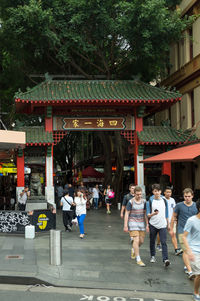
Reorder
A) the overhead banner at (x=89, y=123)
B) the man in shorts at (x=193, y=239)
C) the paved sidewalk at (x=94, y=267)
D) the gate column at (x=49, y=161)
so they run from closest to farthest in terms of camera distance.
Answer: the man in shorts at (x=193, y=239)
the paved sidewalk at (x=94, y=267)
the gate column at (x=49, y=161)
the overhead banner at (x=89, y=123)

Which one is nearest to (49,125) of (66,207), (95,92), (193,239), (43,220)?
(95,92)

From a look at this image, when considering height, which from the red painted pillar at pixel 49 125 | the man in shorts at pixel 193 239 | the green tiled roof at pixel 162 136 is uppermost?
the red painted pillar at pixel 49 125

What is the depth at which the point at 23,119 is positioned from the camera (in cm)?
3338

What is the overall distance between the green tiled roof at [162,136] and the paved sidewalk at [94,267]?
10.2 metres

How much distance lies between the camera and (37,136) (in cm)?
2222

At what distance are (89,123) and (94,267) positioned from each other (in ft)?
46.7

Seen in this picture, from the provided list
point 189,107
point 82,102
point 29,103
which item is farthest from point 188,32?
point 29,103

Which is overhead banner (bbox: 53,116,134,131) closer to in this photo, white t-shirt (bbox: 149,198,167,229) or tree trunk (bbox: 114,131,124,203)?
tree trunk (bbox: 114,131,124,203)

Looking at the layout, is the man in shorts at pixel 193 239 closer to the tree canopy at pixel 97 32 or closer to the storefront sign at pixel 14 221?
the storefront sign at pixel 14 221

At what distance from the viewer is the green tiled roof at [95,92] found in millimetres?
21625

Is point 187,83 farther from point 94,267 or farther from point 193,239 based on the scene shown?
point 193,239

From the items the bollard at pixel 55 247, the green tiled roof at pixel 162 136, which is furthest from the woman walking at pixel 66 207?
the green tiled roof at pixel 162 136

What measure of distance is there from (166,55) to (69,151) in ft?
72.5

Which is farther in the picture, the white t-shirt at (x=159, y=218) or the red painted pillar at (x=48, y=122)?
the red painted pillar at (x=48, y=122)
